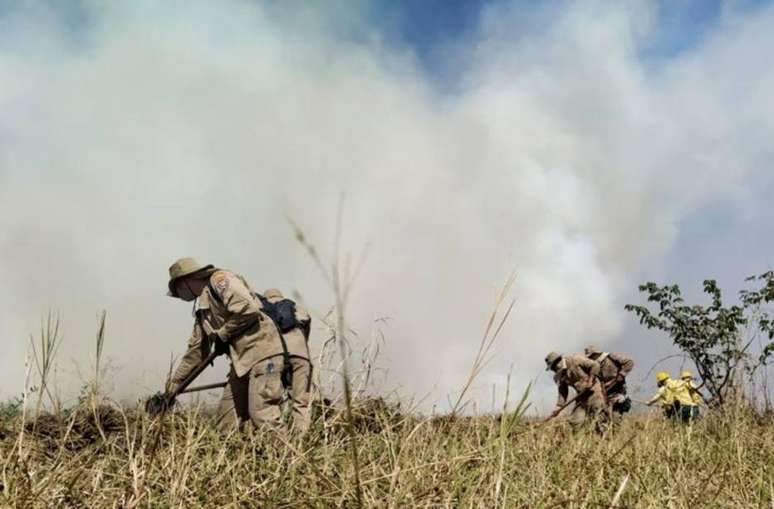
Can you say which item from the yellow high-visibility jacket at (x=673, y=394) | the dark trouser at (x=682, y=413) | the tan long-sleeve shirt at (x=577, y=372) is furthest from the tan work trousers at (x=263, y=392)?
the yellow high-visibility jacket at (x=673, y=394)

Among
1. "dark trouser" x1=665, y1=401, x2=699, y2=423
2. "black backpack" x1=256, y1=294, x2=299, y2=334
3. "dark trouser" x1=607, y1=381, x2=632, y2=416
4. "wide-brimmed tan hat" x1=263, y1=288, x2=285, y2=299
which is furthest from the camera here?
"dark trouser" x1=607, y1=381, x2=632, y2=416

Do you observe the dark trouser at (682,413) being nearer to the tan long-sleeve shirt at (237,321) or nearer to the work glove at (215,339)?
the tan long-sleeve shirt at (237,321)

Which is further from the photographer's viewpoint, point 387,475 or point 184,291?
point 184,291

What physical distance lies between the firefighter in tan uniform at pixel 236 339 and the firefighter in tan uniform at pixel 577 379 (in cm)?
642

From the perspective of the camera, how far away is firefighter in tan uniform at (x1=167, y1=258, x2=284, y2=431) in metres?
5.75

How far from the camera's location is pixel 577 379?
11.8 metres

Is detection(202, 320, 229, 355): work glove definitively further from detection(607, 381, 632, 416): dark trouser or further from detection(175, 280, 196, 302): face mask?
detection(607, 381, 632, 416): dark trouser

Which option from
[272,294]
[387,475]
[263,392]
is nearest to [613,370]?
[272,294]

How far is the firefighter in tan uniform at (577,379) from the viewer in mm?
11445

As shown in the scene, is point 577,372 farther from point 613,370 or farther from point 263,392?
point 263,392

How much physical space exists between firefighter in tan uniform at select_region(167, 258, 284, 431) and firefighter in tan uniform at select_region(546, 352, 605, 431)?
6423mm

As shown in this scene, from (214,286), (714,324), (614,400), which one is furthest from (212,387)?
(714,324)

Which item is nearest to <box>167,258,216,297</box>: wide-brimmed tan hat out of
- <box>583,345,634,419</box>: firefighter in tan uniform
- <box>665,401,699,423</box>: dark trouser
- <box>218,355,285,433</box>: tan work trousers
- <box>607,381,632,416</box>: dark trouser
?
<box>218,355,285,433</box>: tan work trousers

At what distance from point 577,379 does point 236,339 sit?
7257 mm
